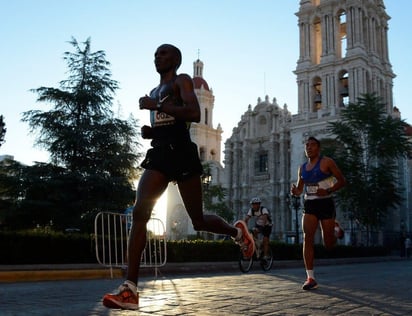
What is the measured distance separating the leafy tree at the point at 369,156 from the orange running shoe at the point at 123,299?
27547 mm

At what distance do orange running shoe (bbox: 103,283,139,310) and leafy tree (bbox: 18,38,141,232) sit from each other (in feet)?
61.8

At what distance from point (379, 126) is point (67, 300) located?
94.6 feet

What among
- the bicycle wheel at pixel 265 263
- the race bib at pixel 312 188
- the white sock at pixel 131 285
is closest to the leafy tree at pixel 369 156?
the bicycle wheel at pixel 265 263

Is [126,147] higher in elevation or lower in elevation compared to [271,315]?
higher

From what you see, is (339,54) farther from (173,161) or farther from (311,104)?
(173,161)

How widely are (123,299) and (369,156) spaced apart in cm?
2973

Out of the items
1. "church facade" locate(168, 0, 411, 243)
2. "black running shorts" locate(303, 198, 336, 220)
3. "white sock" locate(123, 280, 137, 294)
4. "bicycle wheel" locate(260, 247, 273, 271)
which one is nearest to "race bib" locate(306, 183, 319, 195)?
"black running shorts" locate(303, 198, 336, 220)

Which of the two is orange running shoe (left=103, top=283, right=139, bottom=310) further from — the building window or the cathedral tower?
the cathedral tower

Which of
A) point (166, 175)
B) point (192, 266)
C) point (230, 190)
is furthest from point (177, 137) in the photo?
point (230, 190)

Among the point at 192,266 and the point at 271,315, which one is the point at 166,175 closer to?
the point at 271,315

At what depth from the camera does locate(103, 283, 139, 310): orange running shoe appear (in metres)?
3.76

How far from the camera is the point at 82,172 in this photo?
2303 centimetres

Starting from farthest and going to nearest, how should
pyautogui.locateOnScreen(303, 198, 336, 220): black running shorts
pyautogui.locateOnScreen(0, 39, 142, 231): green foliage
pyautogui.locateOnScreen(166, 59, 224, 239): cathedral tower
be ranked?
pyautogui.locateOnScreen(166, 59, 224, 239): cathedral tower, pyautogui.locateOnScreen(0, 39, 142, 231): green foliage, pyautogui.locateOnScreen(303, 198, 336, 220): black running shorts

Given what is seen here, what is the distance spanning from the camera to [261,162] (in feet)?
184
